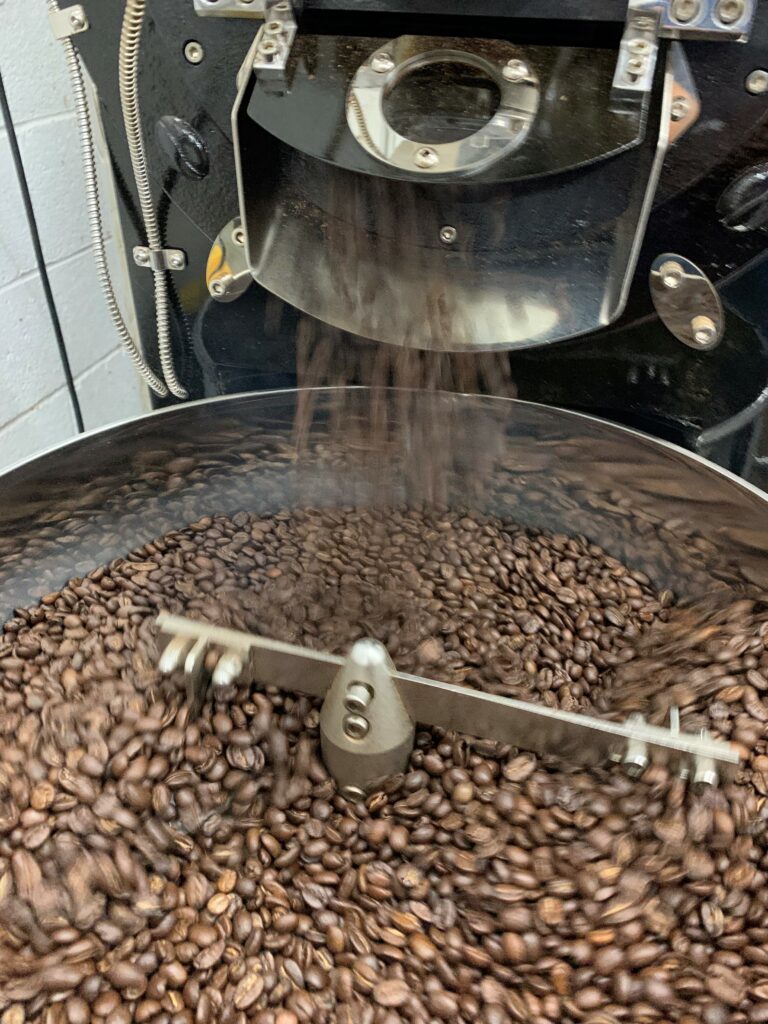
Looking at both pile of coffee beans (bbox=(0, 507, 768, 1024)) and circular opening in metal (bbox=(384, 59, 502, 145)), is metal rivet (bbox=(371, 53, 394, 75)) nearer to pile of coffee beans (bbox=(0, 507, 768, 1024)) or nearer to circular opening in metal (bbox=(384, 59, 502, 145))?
circular opening in metal (bbox=(384, 59, 502, 145))

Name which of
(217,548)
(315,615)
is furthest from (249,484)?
(315,615)

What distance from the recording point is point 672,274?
2.91ft

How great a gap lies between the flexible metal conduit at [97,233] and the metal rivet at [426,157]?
312 mm

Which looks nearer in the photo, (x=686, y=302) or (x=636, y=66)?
(x=636, y=66)

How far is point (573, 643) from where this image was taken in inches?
39.6

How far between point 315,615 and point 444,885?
1.13 feet

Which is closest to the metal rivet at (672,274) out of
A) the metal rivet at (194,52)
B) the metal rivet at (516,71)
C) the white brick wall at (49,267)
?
the metal rivet at (516,71)

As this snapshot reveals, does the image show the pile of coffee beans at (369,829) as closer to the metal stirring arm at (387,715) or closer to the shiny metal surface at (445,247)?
the metal stirring arm at (387,715)

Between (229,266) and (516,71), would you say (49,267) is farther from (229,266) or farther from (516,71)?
(516,71)

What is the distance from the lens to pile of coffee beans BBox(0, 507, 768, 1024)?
725mm

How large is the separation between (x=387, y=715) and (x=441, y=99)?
553mm

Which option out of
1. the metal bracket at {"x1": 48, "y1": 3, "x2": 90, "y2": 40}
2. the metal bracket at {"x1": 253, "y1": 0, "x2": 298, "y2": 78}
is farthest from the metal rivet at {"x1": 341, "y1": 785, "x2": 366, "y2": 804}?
the metal bracket at {"x1": 48, "y1": 3, "x2": 90, "y2": 40}

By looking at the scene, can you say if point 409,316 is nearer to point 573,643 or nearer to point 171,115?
point 171,115

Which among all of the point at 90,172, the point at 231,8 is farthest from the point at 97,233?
the point at 231,8
